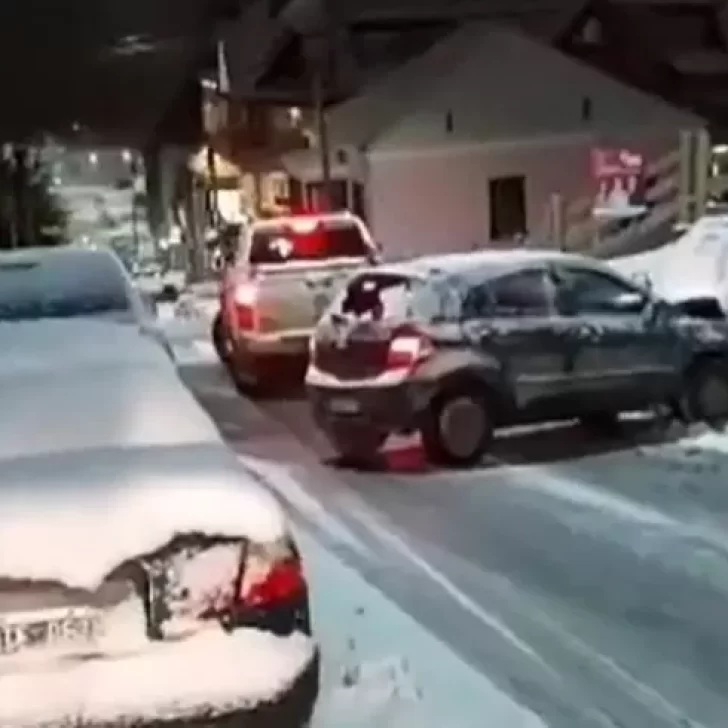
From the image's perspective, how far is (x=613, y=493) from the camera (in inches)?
499

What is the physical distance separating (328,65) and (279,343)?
102 ft

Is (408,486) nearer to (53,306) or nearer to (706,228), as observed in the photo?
(53,306)

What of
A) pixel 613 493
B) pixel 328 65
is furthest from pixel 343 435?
pixel 328 65

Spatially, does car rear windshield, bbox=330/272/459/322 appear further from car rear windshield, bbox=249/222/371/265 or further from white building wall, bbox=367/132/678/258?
white building wall, bbox=367/132/678/258

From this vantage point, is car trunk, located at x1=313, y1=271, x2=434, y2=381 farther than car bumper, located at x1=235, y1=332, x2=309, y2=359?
No

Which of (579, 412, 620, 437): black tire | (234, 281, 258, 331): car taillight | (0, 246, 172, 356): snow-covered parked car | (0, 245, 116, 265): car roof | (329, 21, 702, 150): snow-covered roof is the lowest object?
(579, 412, 620, 437): black tire

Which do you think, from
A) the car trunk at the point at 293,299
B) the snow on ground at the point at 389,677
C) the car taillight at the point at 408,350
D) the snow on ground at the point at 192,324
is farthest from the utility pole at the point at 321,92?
the snow on ground at the point at 389,677

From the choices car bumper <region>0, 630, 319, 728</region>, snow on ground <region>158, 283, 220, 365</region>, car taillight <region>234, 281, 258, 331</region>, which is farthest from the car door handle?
car bumper <region>0, 630, 319, 728</region>

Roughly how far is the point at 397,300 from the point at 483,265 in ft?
2.59

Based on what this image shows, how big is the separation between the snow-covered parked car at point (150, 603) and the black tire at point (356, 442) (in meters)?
8.43

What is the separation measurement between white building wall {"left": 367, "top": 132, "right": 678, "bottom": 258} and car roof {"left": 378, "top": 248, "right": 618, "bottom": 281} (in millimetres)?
27687

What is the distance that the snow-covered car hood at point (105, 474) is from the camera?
561 centimetres

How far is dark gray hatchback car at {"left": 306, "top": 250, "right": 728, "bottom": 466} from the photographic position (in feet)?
46.8

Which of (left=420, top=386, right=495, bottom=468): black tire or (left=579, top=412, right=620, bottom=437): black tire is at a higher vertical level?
(left=420, top=386, right=495, bottom=468): black tire
